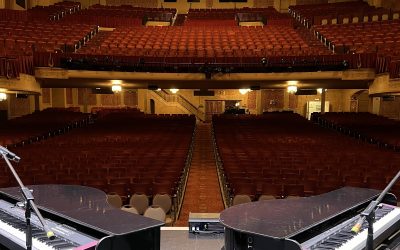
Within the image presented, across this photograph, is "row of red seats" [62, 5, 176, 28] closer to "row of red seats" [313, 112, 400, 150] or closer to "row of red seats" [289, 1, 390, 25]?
"row of red seats" [289, 1, 390, 25]

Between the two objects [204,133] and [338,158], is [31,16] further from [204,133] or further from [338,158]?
[338,158]

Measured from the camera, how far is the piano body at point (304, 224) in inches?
→ 65.1

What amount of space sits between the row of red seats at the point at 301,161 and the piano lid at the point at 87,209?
8.26ft

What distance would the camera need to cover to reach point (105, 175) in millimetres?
4895

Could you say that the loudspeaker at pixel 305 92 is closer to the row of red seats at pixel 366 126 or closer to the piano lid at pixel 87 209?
the row of red seats at pixel 366 126

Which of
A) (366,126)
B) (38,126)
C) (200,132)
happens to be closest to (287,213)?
(366,126)

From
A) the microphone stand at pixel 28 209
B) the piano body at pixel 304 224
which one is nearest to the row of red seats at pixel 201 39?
the piano body at pixel 304 224

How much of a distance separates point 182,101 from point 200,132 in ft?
16.7

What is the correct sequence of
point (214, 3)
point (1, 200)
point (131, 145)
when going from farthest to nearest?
point (214, 3)
point (131, 145)
point (1, 200)

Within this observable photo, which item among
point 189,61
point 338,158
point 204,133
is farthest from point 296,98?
point 338,158

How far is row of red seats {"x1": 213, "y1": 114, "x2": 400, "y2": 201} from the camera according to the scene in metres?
4.60

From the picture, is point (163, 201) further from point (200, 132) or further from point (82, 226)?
point (200, 132)

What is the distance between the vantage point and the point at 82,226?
1.85 meters

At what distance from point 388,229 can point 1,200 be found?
282cm
